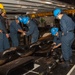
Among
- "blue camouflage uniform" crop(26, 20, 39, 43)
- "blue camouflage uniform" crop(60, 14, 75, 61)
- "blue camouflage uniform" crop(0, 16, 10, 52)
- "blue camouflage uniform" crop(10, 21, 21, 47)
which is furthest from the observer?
"blue camouflage uniform" crop(10, 21, 21, 47)

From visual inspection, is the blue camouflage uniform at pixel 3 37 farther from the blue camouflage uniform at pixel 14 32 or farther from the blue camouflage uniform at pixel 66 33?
the blue camouflage uniform at pixel 14 32

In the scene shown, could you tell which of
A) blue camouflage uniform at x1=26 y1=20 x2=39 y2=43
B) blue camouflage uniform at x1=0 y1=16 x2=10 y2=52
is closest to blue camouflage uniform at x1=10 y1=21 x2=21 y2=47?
blue camouflage uniform at x1=26 y1=20 x2=39 y2=43

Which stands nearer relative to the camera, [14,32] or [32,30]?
[32,30]

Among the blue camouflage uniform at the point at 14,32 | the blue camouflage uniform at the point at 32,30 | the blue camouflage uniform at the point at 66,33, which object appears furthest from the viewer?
the blue camouflage uniform at the point at 14,32

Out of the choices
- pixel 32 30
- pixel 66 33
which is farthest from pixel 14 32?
pixel 66 33

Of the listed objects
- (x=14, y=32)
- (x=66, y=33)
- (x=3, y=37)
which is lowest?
(x=14, y=32)

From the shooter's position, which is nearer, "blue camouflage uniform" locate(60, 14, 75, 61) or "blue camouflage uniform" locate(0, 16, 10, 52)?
"blue camouflage uniform" locate(60, 14, 75, 61)

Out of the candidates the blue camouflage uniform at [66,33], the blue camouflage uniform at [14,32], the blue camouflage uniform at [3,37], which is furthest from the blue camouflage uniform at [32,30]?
the blue camouflage uniform at [66,33]

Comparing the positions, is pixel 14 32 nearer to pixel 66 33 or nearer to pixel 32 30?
pixel 32 30

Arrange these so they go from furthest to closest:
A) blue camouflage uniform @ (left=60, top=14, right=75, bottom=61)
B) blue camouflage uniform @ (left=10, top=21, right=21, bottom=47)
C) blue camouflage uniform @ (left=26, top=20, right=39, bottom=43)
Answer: blue camouflage uniform @ (left=10, top=21, right=21, bottom=47) → blue camouflage uniform @ (left=26, top=20, right=39, bottom=43) → blue camouflage uniform @ (left=60, top=14, right=75, bottom=61)

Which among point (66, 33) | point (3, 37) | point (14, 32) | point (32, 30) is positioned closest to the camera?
point (66, 33)

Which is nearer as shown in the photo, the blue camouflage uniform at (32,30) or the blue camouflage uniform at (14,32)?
the blue camouflage uniform at (32,30)

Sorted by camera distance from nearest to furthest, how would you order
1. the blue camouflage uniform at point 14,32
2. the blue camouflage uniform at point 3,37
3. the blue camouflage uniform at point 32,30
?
1. the blue camouflage uniform at point 3,37
2. the blue camouflage uniform at point 32,30
3. the blue camouflage uniform at point 14,32

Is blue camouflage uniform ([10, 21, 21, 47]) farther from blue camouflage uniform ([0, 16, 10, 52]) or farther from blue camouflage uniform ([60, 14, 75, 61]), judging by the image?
blue camouflage uniform ([60, 14, 75, 61])
